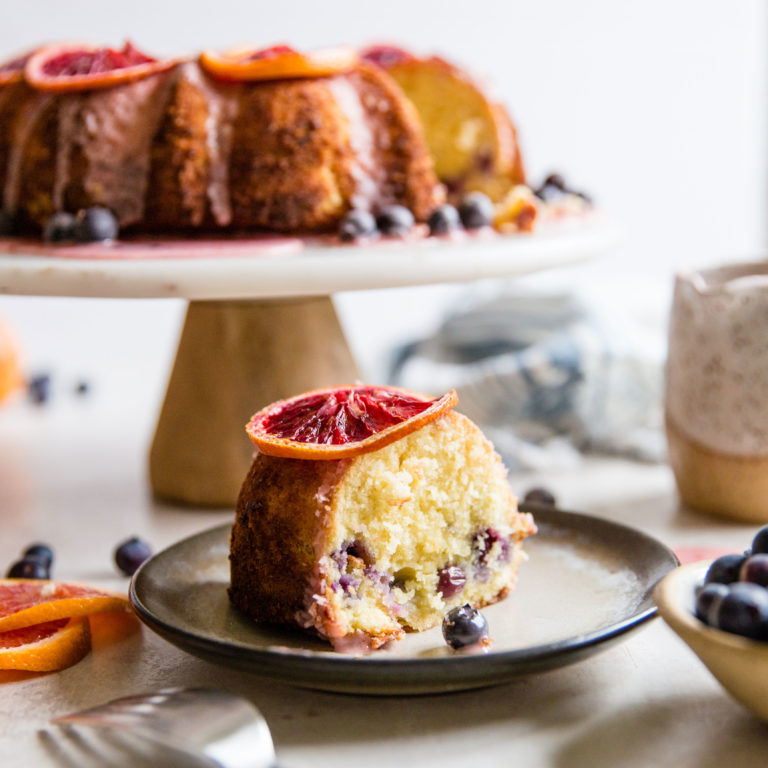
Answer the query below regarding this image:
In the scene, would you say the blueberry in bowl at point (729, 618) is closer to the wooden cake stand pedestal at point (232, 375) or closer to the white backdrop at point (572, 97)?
the wooden cake stand pedestal at point (232, 375)

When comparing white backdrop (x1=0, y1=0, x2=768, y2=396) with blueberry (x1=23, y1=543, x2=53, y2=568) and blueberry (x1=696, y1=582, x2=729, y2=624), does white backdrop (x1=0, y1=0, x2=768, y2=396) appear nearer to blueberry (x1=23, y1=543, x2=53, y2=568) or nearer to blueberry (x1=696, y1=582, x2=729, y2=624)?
blueberry (x1=23, y1=543, x2=53, y2=568)

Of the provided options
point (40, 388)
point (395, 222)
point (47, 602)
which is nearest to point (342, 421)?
point (47, 602)

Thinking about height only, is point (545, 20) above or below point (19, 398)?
above

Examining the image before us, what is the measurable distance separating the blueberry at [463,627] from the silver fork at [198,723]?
0.18 metres

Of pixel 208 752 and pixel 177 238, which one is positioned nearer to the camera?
pixel 208 752

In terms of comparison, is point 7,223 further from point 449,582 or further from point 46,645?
point 449,582

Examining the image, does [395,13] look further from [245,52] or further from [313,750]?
[313,750]

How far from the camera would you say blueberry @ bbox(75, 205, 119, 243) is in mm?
1294

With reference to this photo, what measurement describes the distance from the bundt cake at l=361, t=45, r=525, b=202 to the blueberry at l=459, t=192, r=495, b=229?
0.60 feet

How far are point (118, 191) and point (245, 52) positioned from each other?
267 millimetres

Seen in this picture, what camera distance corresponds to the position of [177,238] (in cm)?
137

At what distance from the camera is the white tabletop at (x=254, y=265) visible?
3.85 ft

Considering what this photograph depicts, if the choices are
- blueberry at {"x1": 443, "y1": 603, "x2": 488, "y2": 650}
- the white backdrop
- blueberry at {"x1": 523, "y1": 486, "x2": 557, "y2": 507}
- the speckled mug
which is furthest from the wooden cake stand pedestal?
the white backdrop

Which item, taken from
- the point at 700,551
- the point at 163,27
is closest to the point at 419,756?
the point at 700,551
